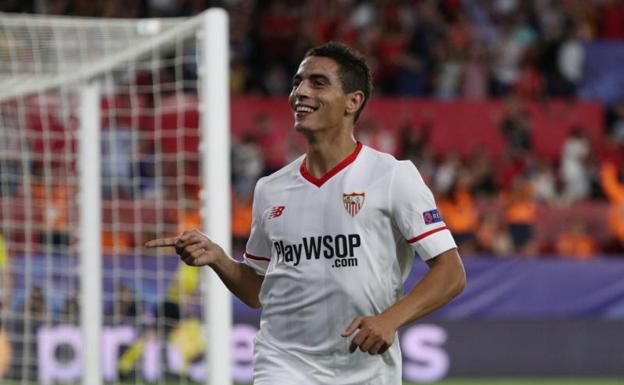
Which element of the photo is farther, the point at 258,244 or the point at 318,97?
the point at 258,244

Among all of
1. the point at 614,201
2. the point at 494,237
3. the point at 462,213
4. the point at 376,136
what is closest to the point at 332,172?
the point at 494,237

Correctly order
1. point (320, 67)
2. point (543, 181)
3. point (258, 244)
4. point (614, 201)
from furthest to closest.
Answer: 1. point (543, 181)
2. point (614, 201)
3. point (258, 244)
4. point (320, 67)

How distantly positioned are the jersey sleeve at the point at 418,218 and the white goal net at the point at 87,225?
4.43 meters

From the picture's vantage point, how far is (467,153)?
690 inches

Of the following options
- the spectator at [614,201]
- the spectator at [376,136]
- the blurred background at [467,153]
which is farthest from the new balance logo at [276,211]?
the spectator at [614,201]

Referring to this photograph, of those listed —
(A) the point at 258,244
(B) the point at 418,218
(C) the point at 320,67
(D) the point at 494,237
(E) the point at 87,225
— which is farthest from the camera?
(D) the point at 494,237

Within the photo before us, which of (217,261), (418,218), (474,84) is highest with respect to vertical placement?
(474,84)

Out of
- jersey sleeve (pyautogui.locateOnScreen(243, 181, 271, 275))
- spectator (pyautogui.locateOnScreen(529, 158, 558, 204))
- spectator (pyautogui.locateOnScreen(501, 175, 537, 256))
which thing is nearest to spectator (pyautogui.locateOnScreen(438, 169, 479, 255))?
spectator (pyautogui.locateOnScreen(501, 175, 537, 256))

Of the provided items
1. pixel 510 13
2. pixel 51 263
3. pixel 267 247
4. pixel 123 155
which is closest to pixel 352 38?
pixel 510 13

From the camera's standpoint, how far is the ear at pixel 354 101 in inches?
204

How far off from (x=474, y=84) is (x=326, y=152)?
43.6 ft

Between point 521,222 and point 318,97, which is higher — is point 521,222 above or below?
below

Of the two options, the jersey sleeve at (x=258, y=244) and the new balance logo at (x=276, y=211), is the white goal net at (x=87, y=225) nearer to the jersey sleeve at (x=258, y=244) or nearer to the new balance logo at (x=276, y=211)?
the jersey sleeve at (x=258, y=244)

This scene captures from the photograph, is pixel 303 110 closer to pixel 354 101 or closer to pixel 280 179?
pixel 354 101
